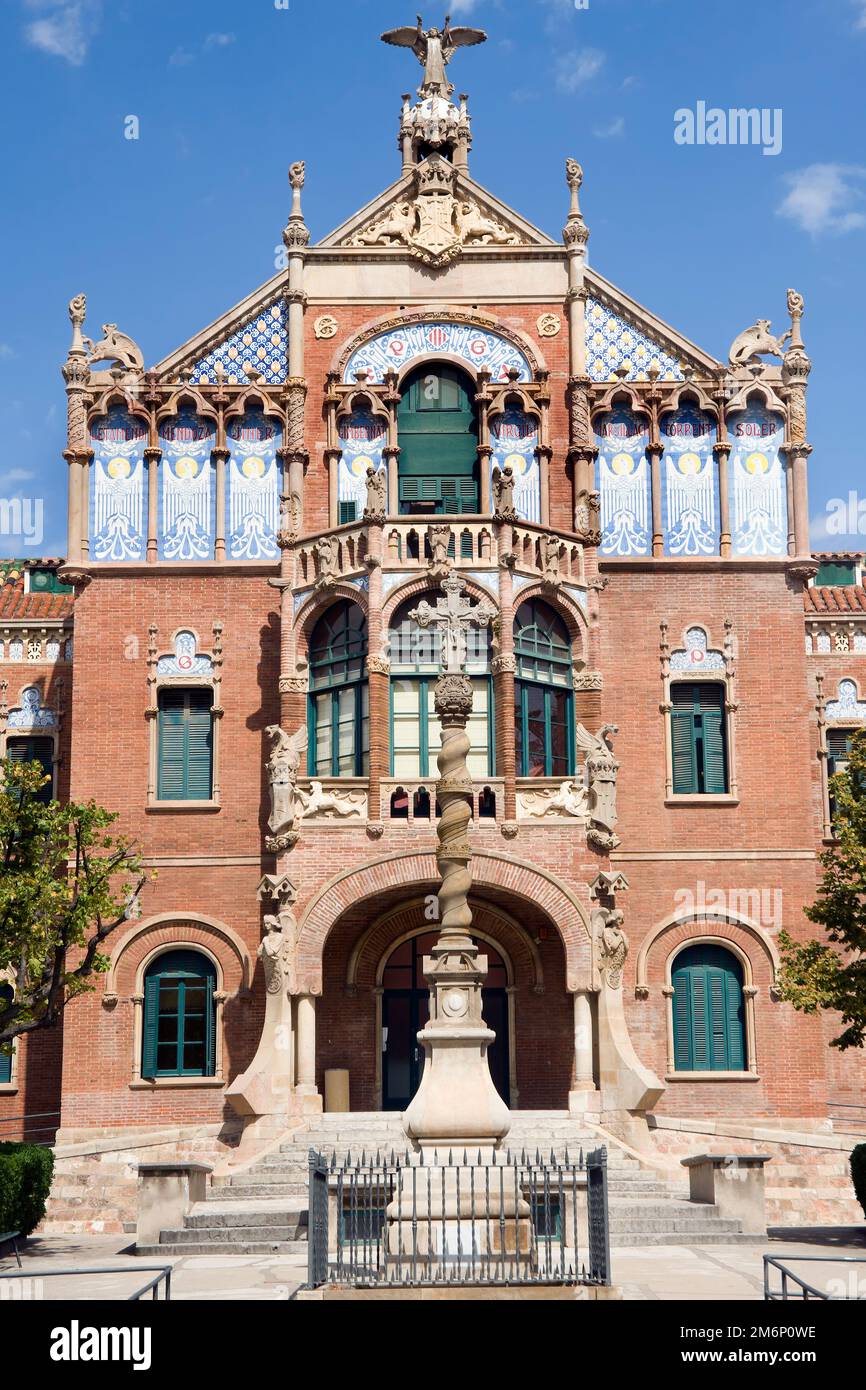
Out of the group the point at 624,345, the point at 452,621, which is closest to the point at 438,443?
the point at 624,345

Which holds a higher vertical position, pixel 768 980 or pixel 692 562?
pixel 692 562

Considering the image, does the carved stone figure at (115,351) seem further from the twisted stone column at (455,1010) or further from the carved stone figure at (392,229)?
the twisted stone column at (455,1010)

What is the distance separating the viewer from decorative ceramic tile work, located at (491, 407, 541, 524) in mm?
35750

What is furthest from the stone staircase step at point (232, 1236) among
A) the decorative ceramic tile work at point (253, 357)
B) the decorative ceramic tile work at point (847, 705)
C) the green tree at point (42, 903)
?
the decorative ceramic tile work at point (253, 357)

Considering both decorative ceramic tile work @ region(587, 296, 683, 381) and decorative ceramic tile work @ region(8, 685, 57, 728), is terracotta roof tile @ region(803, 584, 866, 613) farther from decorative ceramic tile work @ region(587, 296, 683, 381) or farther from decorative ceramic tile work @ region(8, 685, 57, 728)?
decorative ceramic tile work @ region(8, 685, 57, 728)

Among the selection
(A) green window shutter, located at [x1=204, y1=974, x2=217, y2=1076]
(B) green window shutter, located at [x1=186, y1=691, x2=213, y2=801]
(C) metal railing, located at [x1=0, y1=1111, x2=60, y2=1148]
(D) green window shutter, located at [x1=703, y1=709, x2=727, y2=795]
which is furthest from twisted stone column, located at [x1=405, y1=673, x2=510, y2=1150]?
(C) metal railing, located at [x1=0, y1=1111, x2=60, y2=1148]

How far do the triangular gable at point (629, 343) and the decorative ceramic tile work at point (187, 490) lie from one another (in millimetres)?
7833

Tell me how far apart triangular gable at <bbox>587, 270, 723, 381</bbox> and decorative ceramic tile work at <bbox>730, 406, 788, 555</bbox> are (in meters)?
1.36

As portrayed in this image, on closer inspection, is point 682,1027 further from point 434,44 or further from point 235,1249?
point 434,44

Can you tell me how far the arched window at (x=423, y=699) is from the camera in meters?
32.4

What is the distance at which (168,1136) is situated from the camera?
32.2 m
